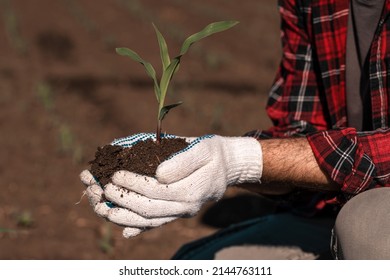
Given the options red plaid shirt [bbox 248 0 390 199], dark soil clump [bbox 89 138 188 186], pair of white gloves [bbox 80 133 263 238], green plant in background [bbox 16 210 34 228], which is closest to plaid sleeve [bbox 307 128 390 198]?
red plaid shirt [bbox 248 0 390 199]

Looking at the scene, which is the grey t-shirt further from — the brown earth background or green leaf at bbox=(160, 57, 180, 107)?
the brown earth background

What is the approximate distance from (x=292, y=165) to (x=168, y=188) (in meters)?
0.42

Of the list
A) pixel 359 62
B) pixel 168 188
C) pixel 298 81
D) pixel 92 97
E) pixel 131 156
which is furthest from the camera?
pixel 92 97

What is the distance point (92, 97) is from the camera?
5.17m

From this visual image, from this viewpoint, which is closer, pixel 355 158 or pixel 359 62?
pixel 355 158

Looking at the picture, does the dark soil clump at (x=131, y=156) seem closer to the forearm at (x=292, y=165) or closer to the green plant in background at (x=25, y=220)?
the forearm at (x=292, y=165)

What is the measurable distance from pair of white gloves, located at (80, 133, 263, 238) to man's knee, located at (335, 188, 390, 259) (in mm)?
353

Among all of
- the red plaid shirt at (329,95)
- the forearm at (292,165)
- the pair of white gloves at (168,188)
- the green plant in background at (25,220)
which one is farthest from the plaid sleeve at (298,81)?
the green plant in background at (25,220)

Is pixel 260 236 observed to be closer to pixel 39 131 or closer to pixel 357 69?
pixel 357 69

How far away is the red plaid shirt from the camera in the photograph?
212cm

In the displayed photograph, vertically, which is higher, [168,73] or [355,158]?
[168,73]

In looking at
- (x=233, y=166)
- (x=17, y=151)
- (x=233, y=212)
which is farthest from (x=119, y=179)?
(x=17, y=151)

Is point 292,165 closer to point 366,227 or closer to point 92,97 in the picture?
point 366,227

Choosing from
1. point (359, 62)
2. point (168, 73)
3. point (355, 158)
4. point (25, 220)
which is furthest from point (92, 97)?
point (355, 158)
